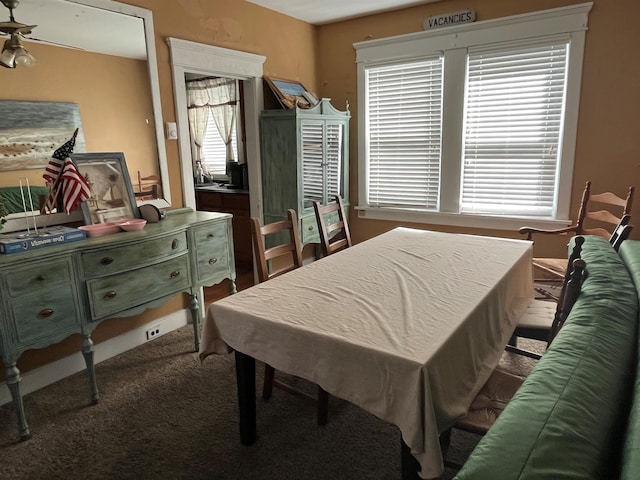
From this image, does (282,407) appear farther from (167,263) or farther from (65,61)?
(65,61)

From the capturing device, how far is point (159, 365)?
2.79 metres

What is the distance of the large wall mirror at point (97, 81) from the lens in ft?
7.72

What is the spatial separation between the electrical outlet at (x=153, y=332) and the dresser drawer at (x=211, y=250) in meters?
0.59

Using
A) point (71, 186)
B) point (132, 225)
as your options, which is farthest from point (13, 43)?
point (132, 225)

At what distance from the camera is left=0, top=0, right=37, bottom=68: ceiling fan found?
2227 mm

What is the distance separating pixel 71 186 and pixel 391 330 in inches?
78.2

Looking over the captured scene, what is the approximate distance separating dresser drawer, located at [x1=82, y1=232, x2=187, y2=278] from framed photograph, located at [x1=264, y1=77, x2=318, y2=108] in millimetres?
1689

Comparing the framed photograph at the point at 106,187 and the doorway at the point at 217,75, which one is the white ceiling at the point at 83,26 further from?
the framed photograph at the point at 106,187

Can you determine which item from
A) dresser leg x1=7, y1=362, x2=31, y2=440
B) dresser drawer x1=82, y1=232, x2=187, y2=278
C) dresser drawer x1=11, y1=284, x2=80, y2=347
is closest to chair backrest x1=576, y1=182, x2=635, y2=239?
dresser drawer x1=82, y1=232, x2=187, y2=278

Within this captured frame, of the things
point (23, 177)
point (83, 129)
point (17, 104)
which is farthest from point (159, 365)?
point (17, 104)

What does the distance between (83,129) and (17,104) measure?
14.1 inches

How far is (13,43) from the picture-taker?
2.26m

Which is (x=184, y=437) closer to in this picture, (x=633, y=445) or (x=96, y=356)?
(x=96, y=356)

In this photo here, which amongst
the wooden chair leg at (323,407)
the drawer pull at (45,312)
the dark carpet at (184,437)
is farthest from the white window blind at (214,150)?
the wooden chair leg at (323,407)
